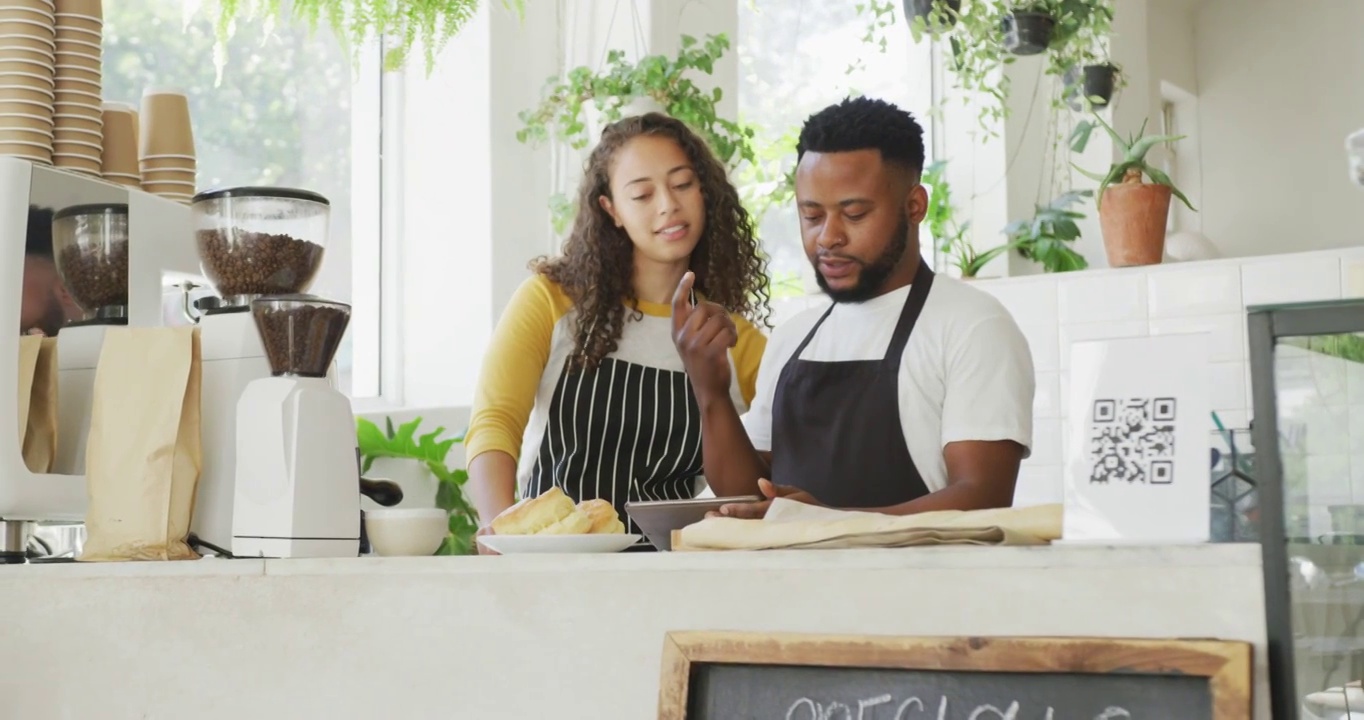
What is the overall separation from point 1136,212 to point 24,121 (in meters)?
2.60

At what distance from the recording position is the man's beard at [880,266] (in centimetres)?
207

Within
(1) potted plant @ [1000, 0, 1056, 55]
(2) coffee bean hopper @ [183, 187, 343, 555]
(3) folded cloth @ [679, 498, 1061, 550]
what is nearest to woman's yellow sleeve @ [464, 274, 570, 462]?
(2) coffee bean hopper @ [183, 187, 343, 555]

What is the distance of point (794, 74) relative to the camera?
14.6ft

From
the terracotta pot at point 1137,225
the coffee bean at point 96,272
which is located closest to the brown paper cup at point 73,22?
the coffee bean at point 96,272

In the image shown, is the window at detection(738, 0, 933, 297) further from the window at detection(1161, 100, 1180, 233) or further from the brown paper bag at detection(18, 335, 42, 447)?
the brown paper bag at detection(18, 335, 42, 447)

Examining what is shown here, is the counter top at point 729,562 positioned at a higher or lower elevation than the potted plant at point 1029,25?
lower

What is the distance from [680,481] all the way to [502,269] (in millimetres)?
1477

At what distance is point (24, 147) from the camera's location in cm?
203

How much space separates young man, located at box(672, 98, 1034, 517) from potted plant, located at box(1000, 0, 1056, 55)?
74.2 inches

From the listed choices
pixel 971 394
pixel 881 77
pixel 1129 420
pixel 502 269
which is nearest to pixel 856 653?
pixel 1129 420

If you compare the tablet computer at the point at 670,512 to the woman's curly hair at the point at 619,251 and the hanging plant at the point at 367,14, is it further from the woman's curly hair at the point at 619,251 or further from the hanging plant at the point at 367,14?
the hanging plant at the point at 367,14

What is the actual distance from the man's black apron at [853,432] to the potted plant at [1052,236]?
1858 millimetres

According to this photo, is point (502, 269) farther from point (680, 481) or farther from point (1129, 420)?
point (1129, 420)

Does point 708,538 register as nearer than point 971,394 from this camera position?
Yes
